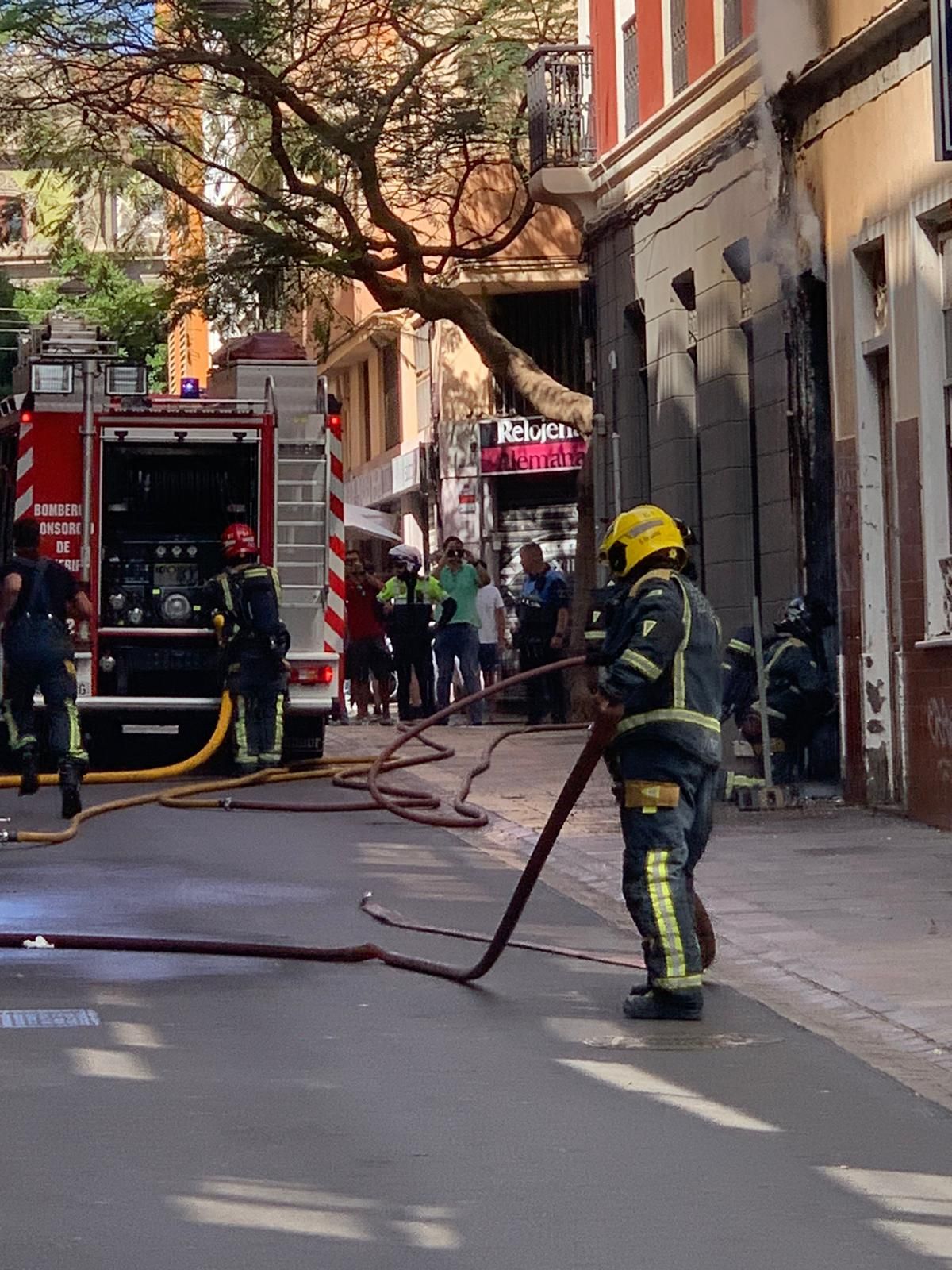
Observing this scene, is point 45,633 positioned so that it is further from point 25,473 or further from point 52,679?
point 25,473

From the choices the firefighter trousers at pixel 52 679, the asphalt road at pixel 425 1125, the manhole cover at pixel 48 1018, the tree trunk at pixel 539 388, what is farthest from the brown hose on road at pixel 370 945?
the tree trunk at pixel 539 388

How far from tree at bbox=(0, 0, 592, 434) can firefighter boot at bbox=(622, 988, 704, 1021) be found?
56.9ft

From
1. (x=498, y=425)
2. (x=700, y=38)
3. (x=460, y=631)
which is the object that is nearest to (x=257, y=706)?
(x=700, y=38)

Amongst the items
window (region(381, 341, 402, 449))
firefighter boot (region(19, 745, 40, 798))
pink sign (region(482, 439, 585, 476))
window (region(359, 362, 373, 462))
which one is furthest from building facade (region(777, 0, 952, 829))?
window (region(359, 362, 373, 462))

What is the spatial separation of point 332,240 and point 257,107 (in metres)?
2.89

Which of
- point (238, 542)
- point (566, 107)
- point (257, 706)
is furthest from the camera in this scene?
point (566, 107)

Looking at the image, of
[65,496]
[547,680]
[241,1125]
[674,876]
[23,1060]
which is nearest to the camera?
[241,1125]

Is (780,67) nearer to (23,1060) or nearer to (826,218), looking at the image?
(826,218)

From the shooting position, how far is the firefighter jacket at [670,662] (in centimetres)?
896

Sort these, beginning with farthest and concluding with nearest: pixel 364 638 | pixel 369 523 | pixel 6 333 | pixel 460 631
A: pixel 6 333
pixel 369 523
pixel 364 638
pixel 460 631

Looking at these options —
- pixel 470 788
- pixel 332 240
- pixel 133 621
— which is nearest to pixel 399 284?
pixel 332 240

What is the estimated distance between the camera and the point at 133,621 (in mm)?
20375

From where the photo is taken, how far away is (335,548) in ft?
67.5

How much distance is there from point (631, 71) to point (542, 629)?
5340 millimetres
